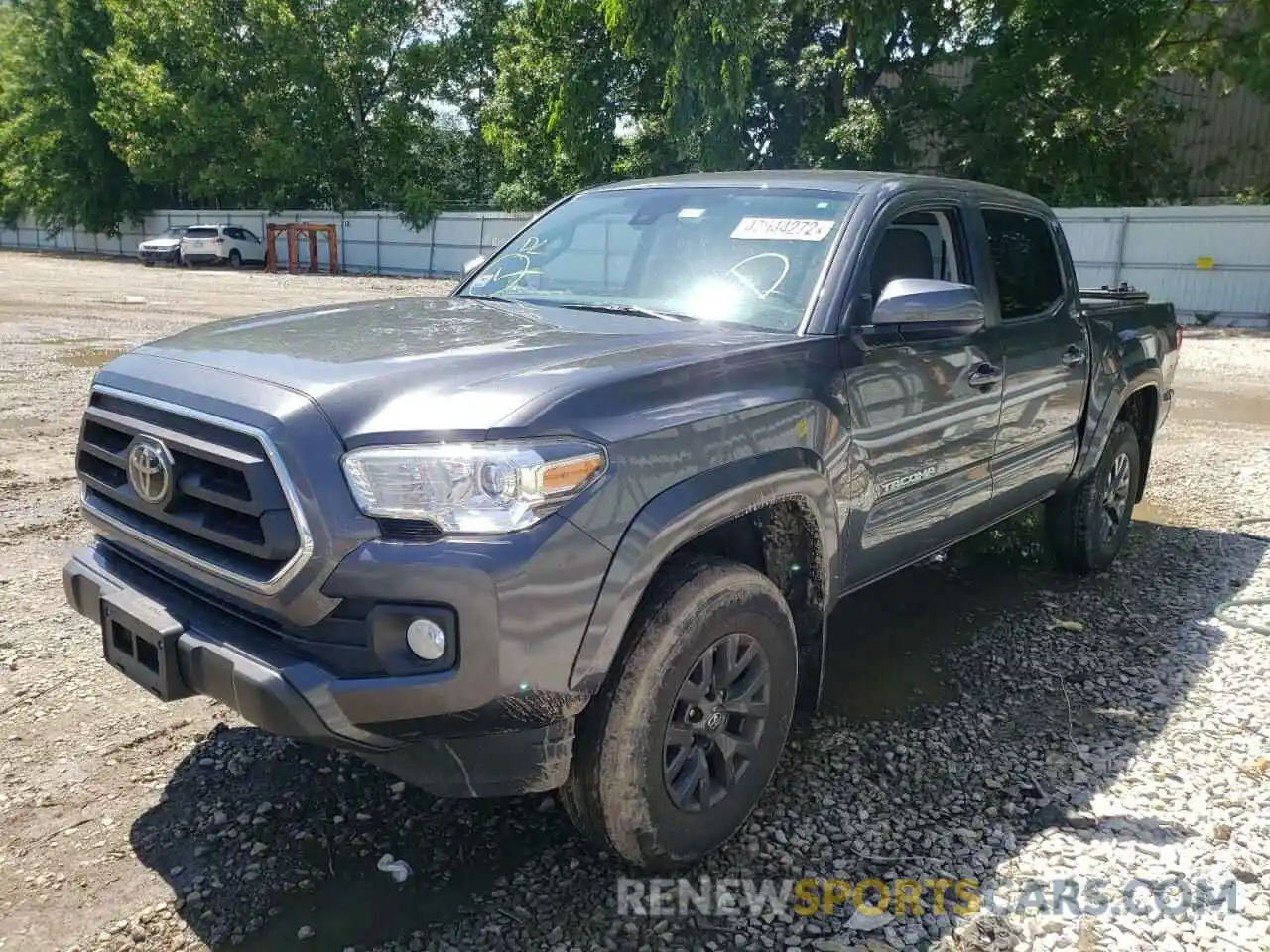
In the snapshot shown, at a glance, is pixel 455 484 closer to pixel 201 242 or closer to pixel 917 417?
pixel 917 417

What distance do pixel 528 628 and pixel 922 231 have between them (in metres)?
2.57

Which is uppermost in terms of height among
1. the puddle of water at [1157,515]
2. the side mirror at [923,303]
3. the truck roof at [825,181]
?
the truck roof at [825,181]

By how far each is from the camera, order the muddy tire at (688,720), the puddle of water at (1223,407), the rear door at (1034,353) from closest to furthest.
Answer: the muddy tire at (688,720), the rear door at (1034,353), the puddle of water at (1223,407)

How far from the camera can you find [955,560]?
5625 millimetres

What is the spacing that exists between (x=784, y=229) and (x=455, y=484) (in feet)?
5.93

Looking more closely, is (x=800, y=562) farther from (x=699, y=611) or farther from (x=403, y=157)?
(x=403, y=157)

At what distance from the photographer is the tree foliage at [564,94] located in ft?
76.3

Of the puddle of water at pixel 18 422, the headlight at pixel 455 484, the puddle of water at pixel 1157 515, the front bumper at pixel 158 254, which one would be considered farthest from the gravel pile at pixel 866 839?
the front bumper at pixel 158 254

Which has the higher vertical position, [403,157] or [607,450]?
[403,157]

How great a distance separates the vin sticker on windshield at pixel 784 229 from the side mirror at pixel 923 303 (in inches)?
13.3

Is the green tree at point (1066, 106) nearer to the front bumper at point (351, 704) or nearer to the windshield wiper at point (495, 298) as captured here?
the windshield wiper at point (495, 298)

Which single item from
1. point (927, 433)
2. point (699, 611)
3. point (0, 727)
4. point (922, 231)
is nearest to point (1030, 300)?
point (922, 231)

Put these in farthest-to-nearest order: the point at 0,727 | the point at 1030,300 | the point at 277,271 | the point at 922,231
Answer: the point at 277,271, the point at 1030,300, the point at 922,231, the point at 0,727

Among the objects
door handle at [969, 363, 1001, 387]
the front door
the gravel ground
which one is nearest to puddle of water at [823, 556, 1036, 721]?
the gravel ground
